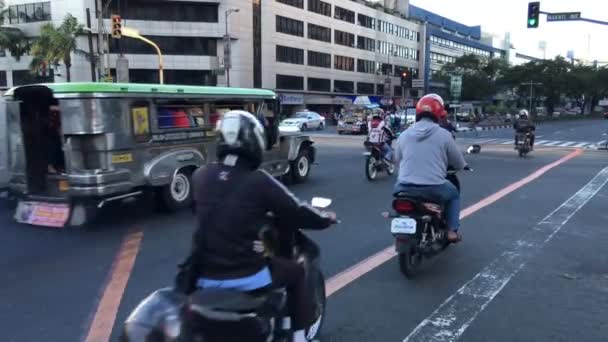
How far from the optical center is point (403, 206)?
17.4 ft

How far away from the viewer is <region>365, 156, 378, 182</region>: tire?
41.8 feet

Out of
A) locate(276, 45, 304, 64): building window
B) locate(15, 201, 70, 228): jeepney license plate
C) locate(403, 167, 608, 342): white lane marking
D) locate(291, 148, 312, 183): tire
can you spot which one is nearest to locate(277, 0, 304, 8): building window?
A: locate(276, 45, 304, 64): building window

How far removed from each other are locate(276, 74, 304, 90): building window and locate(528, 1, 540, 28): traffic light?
119ft

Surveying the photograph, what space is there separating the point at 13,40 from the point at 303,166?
44.4 metres

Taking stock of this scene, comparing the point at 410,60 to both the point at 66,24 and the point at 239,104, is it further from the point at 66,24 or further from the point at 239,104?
the point at 239,104

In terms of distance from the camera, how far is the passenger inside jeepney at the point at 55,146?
8.36 meters

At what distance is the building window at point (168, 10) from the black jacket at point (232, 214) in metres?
48.1

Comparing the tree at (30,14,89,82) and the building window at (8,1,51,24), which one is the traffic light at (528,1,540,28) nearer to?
the tree at (30,14,89,82)

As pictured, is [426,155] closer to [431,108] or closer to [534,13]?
[431,108]

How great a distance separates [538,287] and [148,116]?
613 cm

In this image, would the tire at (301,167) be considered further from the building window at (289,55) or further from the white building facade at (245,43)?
the building window at (289,55)

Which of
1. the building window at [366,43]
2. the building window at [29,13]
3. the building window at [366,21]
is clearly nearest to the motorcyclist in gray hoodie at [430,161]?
the building window at [29,13]

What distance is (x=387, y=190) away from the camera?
11.4 m

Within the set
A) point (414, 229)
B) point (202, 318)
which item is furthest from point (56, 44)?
point (202, 318)
